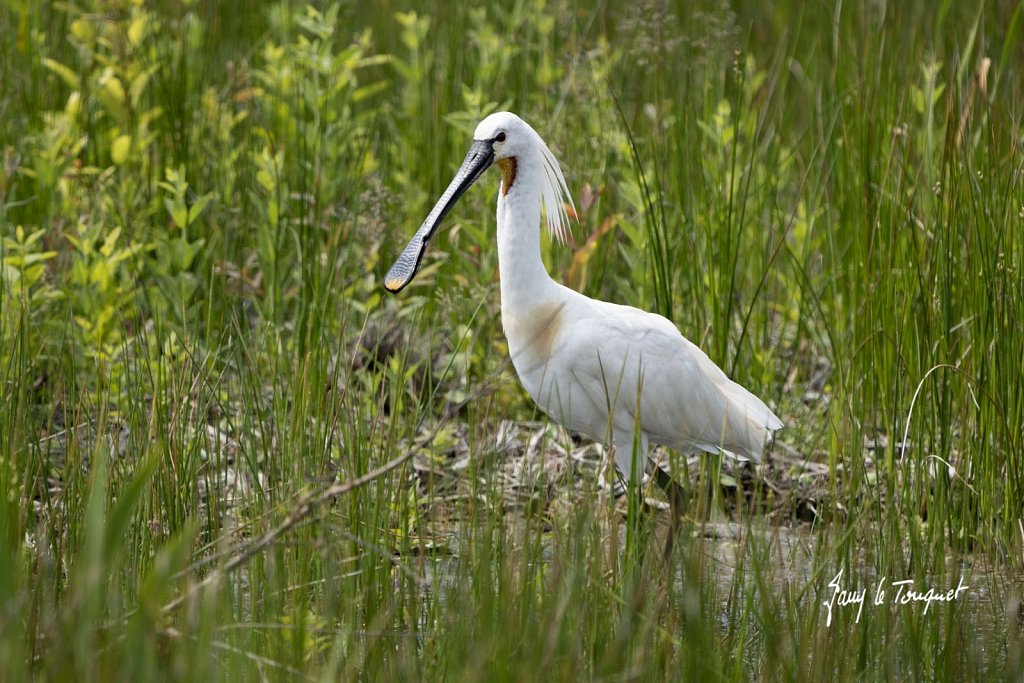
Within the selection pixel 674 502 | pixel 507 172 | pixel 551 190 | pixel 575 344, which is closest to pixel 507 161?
pixel 507 172

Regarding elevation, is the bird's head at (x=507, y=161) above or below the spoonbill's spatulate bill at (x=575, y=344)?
above

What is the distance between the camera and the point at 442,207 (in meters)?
4.12

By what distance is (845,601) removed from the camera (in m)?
3.14

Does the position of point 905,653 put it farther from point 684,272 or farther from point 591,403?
point 684,272

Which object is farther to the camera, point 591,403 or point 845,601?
point 591,403

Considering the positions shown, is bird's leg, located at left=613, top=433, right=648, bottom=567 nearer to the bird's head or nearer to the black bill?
the bird's head

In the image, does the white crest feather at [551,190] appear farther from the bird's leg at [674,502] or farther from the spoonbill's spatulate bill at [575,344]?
the bird's leg at [674,502]

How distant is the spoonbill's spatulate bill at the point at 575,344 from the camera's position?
13.1ft

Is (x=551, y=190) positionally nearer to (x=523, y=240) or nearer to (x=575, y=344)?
(x=523, y=240)

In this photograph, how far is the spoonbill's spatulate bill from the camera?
13.1ft

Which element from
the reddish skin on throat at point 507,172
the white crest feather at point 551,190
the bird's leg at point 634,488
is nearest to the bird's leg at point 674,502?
the bird's leg at point 634,488

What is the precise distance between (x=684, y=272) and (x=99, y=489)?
2.91m

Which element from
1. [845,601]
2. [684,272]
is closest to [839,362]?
[684,272]

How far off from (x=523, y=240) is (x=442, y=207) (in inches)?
11.5
